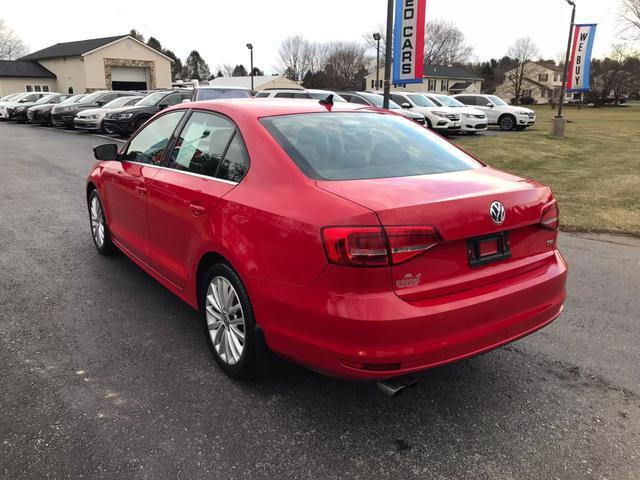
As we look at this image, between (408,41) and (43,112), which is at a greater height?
(408,41)

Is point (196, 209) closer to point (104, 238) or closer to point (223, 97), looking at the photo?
point (104, 238)

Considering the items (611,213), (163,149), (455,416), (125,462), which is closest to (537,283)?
(455,416)

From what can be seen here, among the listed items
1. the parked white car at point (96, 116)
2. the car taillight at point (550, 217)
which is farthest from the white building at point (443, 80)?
the car taillight at point (550, 217)

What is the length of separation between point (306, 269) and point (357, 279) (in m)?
0.27

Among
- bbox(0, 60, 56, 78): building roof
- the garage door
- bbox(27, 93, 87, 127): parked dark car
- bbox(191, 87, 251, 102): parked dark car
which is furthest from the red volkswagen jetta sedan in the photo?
bbox(0, 60, 56, 78): building roof

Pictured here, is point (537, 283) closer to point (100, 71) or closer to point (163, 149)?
point (163, 149)

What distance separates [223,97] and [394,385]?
51.0 feet

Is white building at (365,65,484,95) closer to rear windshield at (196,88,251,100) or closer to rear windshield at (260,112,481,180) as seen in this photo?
rear windshield at (196,88,251,100)

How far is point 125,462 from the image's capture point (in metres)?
2.50

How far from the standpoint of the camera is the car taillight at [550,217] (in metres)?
2.97

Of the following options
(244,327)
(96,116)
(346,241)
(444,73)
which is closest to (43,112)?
(96,116)

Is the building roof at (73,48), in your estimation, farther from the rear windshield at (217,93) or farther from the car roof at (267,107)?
the car roof at (267,107)

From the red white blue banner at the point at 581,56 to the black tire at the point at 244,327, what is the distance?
23.3 m

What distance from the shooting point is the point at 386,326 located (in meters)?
2.38
